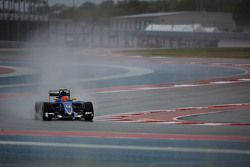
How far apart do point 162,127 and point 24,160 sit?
4.69 metres

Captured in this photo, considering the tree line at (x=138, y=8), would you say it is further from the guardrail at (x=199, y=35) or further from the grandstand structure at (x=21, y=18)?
the guardrail at (x=199, y=35)

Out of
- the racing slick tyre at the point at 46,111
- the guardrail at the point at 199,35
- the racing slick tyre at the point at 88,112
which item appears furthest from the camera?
the guardrail at the point at 199,35

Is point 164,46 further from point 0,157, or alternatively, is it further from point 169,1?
point 0,157

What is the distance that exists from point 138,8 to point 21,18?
3358 cm

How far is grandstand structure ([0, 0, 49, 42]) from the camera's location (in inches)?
1235

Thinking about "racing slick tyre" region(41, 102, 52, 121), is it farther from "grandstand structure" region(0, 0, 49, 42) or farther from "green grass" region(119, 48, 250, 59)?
"green grass" region(119, 48, 250, 59)

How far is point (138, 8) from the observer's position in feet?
213

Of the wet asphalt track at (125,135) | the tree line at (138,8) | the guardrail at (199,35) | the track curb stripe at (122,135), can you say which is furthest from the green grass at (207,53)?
the track curb stripe at (122,135)

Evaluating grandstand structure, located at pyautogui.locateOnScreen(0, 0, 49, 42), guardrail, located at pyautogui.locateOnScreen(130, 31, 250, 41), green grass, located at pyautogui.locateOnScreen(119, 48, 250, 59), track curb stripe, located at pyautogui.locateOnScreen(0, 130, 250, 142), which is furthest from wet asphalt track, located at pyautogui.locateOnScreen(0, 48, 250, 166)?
guardrail, located at pyautogui.locateOnScreen(130, 31, 250, 41)

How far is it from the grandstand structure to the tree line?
0.90m

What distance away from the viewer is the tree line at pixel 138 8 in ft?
110

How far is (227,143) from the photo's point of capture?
10719 millimetres

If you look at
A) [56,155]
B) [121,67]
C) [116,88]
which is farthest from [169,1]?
[56,155]

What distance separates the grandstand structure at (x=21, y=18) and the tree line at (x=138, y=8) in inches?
35.3
